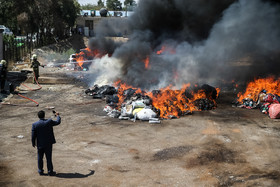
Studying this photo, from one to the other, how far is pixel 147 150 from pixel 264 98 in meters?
6.94

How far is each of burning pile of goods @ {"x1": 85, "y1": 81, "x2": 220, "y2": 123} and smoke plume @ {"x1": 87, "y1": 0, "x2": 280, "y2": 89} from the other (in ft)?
4.33

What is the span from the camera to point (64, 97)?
1351cm

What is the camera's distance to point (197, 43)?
1658cm

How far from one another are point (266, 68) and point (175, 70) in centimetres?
650

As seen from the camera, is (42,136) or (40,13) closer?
(42,136)

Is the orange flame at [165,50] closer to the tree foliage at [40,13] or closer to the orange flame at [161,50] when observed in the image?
the orange flame at [161,50]

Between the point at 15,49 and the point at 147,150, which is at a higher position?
the point at 15,49

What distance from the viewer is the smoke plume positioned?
47.7 ft

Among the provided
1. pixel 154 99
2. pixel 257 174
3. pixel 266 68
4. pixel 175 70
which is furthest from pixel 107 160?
pixel 266 68

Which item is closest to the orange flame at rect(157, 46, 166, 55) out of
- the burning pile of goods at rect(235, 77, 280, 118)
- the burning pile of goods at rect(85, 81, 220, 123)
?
the burning pile of goods at rect(85, 81, 220, 123)

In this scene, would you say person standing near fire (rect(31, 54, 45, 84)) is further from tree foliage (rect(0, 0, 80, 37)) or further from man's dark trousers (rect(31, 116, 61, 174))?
tree foliage (rect(0, 0, 80, 37))

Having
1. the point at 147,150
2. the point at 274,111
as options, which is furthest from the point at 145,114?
the point at 274,111

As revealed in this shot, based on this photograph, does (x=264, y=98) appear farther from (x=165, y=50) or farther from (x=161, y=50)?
(x=161, y=50)

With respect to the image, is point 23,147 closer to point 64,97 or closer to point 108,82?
point 64,97
